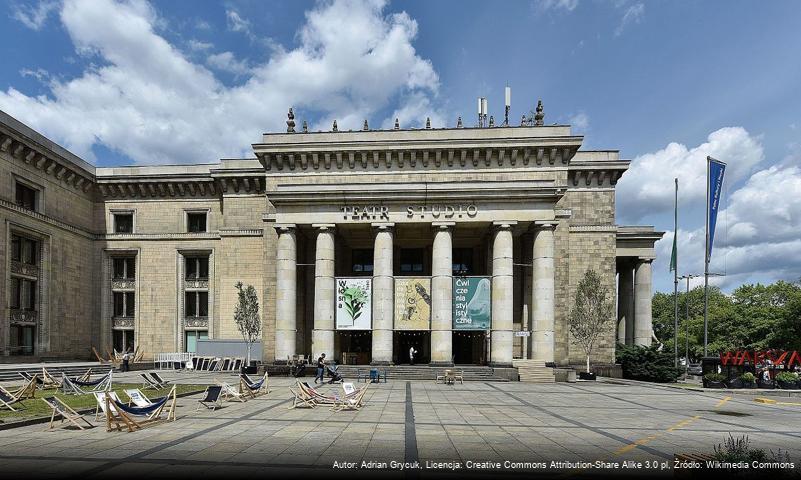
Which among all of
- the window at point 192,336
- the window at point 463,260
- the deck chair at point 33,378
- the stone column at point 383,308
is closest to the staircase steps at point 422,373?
the stone column at point 383,308

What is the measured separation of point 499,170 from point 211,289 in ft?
86.3

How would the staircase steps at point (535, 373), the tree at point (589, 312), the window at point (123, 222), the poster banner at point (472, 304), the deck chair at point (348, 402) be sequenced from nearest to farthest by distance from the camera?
the deck chair at point (348, 402)
the staircase steps at point (535, 373)
the poster banner at point (472, 304)
the tree at point (589, 312)
the window at point (123, 222)

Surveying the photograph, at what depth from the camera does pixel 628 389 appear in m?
26.5

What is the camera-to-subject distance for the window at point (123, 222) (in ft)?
142

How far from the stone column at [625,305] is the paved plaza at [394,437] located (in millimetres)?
26378

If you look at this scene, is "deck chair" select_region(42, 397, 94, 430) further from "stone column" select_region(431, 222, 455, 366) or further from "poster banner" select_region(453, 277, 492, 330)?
"poster banner" select_region(453, 277, 492, 330)

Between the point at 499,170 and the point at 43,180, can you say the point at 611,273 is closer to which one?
the point at 499,170

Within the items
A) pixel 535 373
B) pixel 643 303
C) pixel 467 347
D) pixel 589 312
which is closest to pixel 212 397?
pixel 535 373

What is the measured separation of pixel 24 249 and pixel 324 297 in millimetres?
22907

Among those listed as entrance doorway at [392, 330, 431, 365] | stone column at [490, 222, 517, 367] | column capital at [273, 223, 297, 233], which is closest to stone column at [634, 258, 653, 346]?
stone column at [490, 222, 517, 367]

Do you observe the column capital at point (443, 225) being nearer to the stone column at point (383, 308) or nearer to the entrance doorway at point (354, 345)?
the stone column at point (383, 308)

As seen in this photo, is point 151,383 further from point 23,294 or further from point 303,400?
point 23,294

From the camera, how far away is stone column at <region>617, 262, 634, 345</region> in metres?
45.0

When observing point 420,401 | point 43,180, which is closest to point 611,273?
point 420,401
